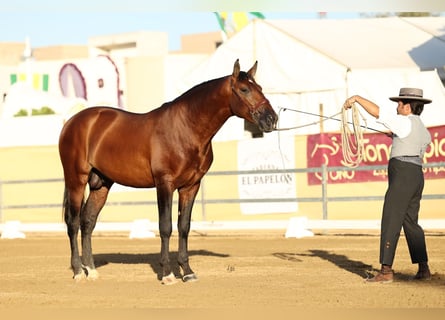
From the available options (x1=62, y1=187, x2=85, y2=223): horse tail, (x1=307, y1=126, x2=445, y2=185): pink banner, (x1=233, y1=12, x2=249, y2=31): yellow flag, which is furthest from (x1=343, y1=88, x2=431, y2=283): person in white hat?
(x1=233, y1=12, x2=249, y2=31): yellow flag

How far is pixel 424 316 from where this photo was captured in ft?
28.3

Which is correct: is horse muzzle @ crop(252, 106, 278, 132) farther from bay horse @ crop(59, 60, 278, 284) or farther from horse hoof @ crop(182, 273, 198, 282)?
horse hoof @ crop(182, 273, 198, 282)

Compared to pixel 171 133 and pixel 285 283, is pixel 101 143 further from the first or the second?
pixel 285 283

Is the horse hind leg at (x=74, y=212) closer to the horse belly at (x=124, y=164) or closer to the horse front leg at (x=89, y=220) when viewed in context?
the horse front leg at (x=89, y=220)

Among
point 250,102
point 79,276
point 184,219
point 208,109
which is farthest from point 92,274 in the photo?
point 250,102

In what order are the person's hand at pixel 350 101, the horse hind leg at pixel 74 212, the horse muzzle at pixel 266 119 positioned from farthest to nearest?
the horse hind leg at pixel 74 212 < the horse muzzle at pixel 266 119 < the person's hand at pixel 350 101

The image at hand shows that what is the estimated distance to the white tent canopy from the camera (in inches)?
1001

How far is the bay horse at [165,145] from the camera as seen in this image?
11.7 m

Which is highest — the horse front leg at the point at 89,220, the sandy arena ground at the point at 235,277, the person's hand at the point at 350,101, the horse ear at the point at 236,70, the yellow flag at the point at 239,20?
the yellow flag at the point at 239,20

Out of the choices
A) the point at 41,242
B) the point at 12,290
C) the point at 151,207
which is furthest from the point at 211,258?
the point at 151,207

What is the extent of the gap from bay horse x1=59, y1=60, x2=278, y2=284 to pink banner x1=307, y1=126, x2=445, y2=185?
851 centimetres

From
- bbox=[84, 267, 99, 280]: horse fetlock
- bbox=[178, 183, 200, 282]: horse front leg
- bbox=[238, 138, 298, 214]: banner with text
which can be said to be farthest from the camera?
bbox=[238, 138, 298, 214]: banner with text

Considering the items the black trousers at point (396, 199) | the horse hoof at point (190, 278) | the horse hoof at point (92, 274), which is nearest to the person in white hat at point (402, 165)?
the black trousers at point (396, 199)

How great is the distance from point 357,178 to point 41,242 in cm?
656
